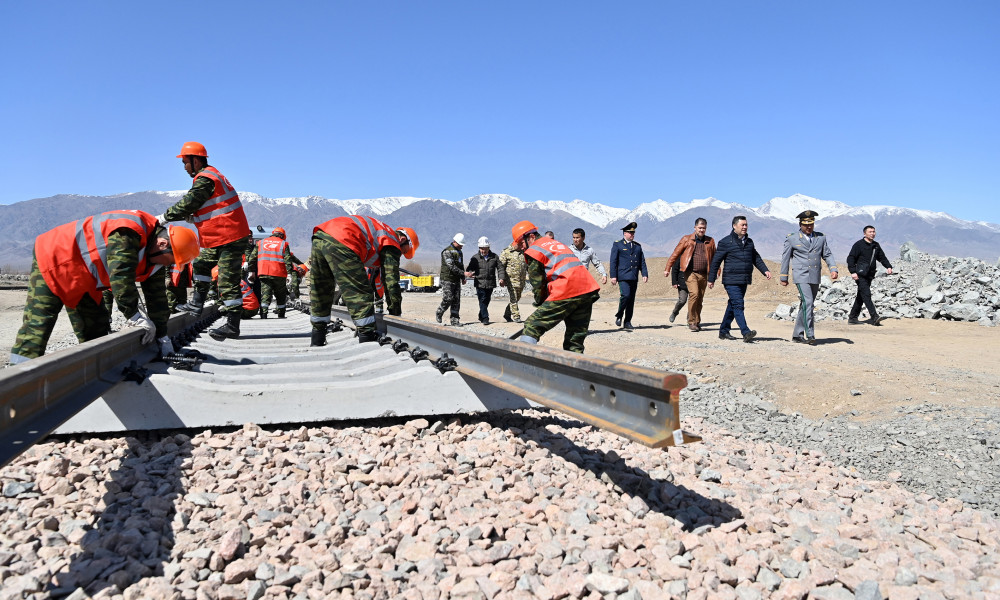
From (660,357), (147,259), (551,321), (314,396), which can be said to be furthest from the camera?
(660,357)

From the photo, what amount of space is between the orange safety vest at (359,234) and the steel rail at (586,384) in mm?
2215

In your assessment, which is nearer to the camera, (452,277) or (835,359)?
(835,359)

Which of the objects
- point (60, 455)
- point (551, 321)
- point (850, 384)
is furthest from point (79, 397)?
point (850, 384)

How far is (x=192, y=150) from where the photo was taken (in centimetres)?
640

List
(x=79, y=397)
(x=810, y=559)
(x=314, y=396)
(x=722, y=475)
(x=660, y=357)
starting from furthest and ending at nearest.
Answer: (x=660, y=357)
(x=314, y=396)
(x=722, y=475)
(x=79, y=397)
(x=810, y=559)

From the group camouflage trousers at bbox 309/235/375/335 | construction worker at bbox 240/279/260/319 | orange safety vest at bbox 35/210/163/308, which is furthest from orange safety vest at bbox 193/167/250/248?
construction worker at bbox 240/279/260/319

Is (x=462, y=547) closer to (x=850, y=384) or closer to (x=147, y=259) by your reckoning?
(x=147, y=259)

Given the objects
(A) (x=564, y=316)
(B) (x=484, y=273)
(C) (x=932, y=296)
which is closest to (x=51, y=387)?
(A) (x=564, y=316)

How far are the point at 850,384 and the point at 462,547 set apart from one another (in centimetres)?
442

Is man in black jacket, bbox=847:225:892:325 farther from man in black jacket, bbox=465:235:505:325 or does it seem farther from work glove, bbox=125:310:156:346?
work glove, bbox=125:310:156:346

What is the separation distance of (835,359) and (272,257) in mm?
8725

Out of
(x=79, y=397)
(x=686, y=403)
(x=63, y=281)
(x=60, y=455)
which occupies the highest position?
(x=63, y=281)

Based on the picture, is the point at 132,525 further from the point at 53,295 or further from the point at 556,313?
the point at 556,313

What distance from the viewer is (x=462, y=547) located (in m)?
2.17
